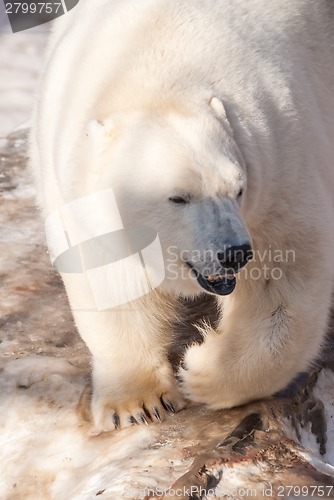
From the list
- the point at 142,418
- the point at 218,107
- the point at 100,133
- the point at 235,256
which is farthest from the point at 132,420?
the point at 218,107

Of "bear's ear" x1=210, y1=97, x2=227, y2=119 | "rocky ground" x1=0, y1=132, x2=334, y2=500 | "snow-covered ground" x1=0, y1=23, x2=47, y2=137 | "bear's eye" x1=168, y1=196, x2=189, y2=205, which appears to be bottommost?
"rocky ground" x1=0, y1=132, x2=334, y2=500

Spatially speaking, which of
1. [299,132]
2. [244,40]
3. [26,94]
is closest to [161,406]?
[299,132]

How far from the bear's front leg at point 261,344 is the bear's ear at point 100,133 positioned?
2.20 feet

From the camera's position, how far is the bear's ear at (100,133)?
2.42 m

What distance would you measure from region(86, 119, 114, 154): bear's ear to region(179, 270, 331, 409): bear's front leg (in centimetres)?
67

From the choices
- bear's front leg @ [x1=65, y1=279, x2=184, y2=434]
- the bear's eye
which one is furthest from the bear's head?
bear's front leg @ [x1=65, y1=279, x2=184, y2=434]

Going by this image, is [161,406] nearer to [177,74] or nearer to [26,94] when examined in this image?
[177,74]

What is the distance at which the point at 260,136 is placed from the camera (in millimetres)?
2521

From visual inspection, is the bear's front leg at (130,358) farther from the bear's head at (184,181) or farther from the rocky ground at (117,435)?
the bear's head at (184,181)

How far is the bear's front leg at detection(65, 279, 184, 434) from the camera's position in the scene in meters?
2.85

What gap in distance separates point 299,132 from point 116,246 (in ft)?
2.38

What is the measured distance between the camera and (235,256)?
2.19 meters

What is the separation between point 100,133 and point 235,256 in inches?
22.0

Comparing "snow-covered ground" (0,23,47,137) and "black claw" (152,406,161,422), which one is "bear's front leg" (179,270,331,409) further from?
"snow-covered ground" (0,23,47,137)
